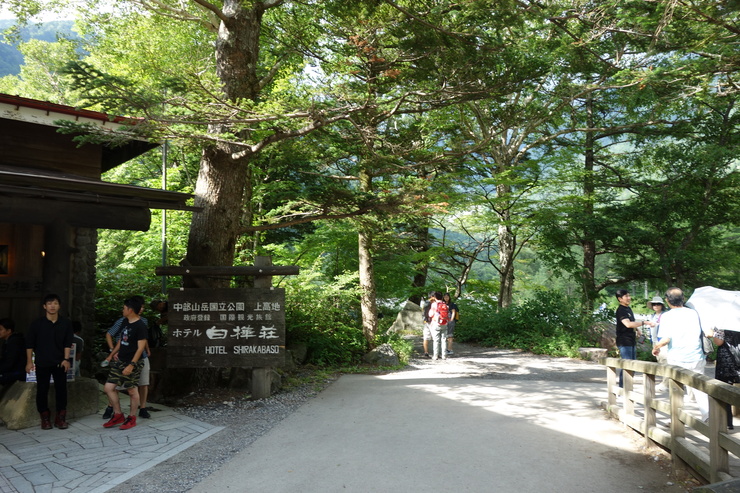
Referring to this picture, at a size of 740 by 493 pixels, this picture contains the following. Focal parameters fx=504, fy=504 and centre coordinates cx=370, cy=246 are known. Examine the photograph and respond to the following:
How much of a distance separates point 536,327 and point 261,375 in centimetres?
1153

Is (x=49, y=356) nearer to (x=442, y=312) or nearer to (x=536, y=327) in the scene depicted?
Result: (x=442, y=312)

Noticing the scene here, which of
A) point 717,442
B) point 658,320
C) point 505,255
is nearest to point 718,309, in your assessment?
point 717,442

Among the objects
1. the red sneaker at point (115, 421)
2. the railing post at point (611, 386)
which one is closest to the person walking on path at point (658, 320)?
the railing post at point (611, 386)

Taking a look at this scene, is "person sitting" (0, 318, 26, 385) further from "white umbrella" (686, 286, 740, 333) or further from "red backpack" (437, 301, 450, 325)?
"red backpack" (437, 301, 450, 325)

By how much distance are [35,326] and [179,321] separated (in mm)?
2149

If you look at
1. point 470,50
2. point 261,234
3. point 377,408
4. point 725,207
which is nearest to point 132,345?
point 377,408

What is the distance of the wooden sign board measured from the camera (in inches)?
319

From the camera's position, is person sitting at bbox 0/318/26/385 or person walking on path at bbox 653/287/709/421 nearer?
person walking on path at bbox 653/287/709/421

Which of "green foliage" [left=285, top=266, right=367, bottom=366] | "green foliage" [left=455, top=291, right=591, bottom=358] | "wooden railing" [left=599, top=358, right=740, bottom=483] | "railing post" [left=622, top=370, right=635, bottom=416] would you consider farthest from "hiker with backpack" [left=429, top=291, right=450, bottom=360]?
"railing post" [left=622, top=370, right=635, bottom=416]

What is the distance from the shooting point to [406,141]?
39.1ft

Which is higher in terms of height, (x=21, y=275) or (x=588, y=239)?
(x=588, y=239)

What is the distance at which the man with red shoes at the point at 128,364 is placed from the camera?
21.1 feet

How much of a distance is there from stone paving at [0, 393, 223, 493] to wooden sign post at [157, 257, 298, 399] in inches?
47.2

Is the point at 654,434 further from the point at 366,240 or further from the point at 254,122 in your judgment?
the point at 366,240
